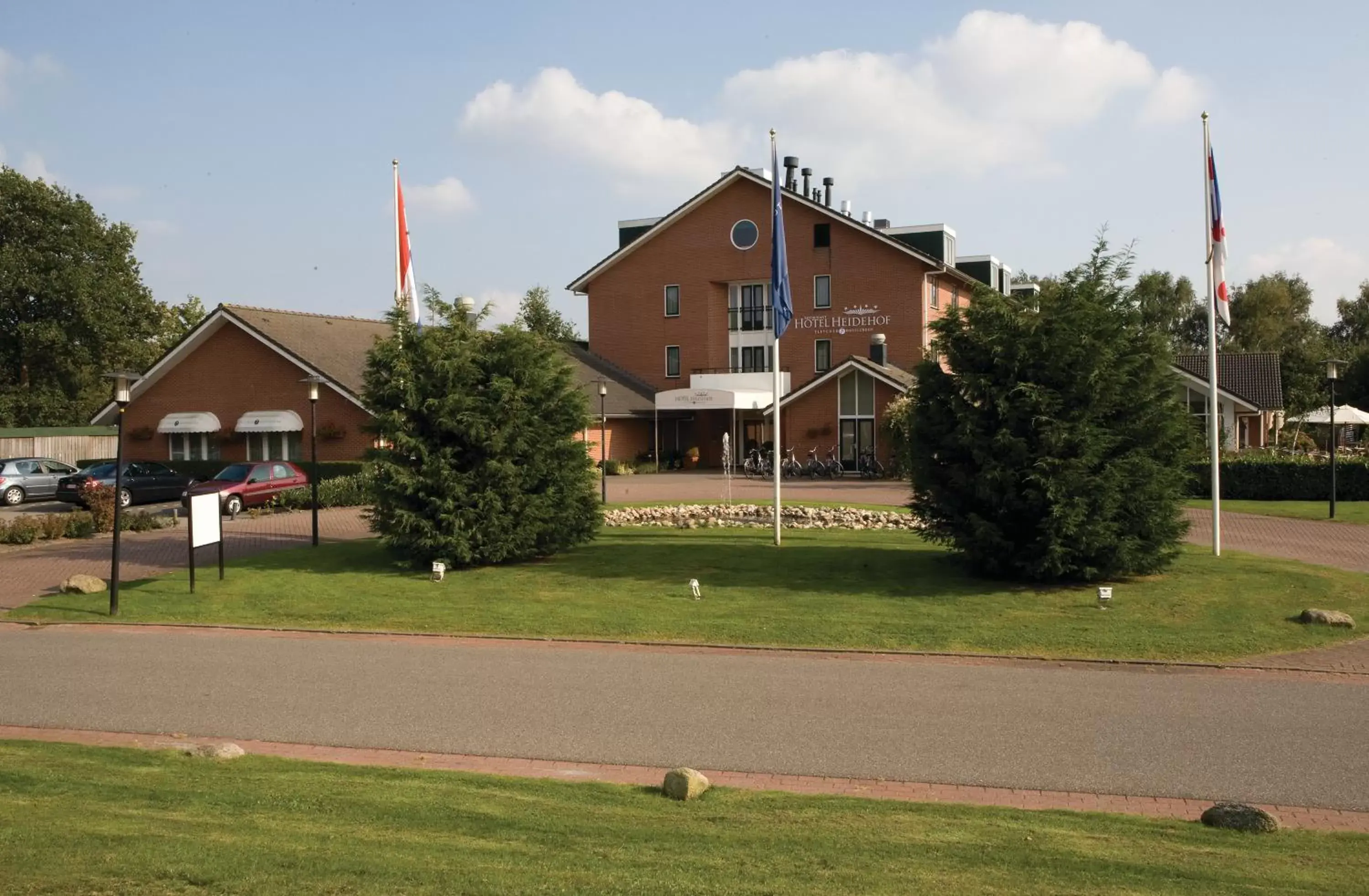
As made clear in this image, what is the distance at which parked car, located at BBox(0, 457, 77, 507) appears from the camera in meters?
34.8

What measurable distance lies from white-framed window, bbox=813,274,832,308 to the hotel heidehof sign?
0.50 meters

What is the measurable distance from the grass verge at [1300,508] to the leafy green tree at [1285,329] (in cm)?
4339

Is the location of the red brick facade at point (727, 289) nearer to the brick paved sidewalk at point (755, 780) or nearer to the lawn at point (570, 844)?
the brick paved sidewalk at point (755, 780)

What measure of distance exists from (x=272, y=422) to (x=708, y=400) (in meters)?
17.0

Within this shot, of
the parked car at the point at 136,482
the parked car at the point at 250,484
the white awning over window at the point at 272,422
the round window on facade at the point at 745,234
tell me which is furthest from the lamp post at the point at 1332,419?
the white awning over window at the point at 272,422

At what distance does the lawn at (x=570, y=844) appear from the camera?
5.12 meters

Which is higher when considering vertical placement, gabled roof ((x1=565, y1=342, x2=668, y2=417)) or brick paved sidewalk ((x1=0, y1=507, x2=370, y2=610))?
gabled roof ((x1=565, y1=342, x2=668, y2=417))

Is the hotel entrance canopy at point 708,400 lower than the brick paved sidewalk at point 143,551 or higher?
higher

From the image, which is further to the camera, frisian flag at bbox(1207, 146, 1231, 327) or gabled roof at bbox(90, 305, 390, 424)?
gabled roof at bbox(90, 305, 390, 424)

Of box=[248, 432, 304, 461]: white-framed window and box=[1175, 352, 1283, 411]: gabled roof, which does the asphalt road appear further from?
box=[1175, 352, 1283, 411]: gabled roof

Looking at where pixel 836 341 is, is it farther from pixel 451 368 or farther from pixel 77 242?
pixel 77 242

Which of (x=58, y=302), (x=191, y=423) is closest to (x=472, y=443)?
(x=191, y=423)

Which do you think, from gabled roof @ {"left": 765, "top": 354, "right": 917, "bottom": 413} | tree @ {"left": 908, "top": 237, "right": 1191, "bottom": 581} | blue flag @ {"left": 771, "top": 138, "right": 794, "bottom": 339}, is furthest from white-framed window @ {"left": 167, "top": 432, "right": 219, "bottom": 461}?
tree @ {"left": 908, "top": 237, "right": 1191, "bottom": 581}

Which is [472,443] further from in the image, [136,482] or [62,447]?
[62,447]
